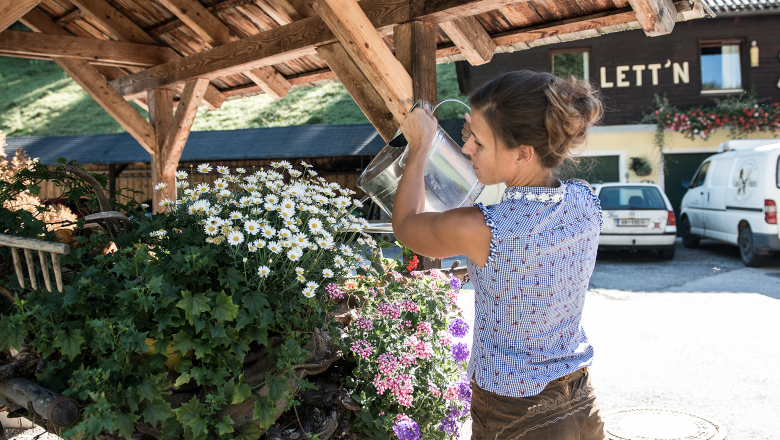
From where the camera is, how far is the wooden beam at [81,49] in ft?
16.2

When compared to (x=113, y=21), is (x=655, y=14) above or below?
below

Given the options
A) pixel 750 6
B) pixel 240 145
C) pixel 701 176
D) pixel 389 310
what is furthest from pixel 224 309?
pixel 750 6

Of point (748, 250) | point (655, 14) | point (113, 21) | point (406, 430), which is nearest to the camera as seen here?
point (406, 430)

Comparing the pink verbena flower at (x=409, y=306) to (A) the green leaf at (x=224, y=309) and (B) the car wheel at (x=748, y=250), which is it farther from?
(B) the car wheel at (x=748, y=250)

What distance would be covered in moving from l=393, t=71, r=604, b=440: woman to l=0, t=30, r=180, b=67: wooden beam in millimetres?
5143

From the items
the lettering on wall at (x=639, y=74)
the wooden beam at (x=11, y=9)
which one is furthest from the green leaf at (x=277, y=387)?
the lettering on wall at (x=639, y=74)

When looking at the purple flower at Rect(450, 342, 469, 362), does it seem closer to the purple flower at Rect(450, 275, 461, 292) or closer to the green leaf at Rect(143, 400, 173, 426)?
the purple flower at Rect(450, 275, 461, 292)

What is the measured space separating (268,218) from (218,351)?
391 millimetres

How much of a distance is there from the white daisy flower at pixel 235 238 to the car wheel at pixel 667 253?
8.61m

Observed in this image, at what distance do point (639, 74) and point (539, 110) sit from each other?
1377 centimetres

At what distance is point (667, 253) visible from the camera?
896 centimetres

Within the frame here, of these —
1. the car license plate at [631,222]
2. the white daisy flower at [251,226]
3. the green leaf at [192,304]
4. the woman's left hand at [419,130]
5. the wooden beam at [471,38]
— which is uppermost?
the wooden beam at [471,38]

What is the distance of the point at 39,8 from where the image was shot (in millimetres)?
5664

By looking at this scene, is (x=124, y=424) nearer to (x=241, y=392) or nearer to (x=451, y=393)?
(x=241, y=392)
